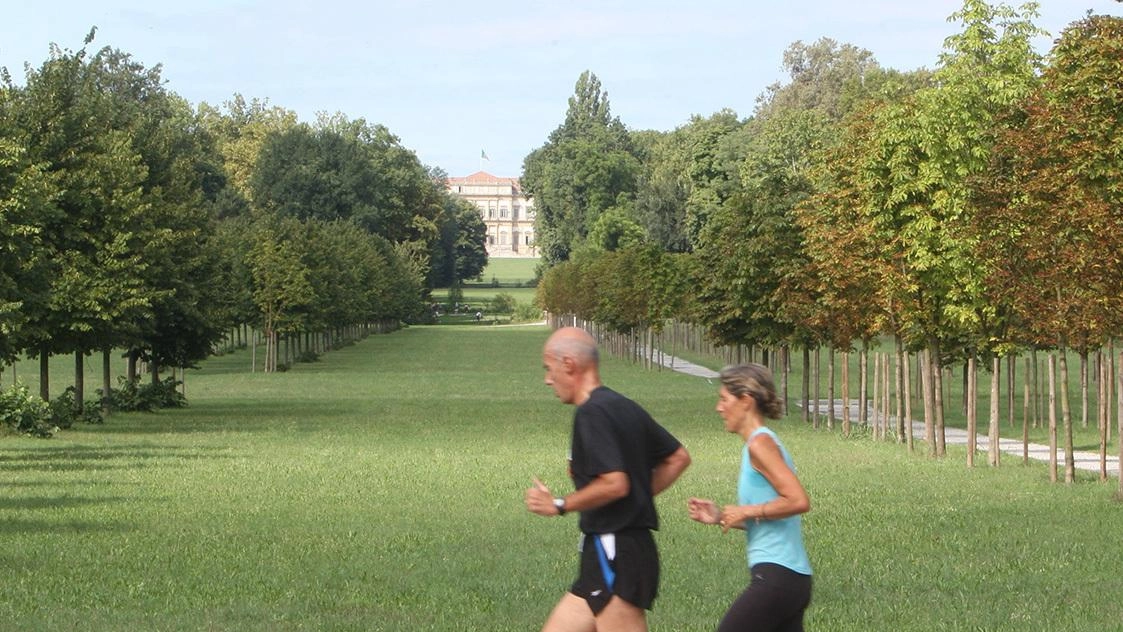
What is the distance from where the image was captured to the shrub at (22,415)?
1407 inches

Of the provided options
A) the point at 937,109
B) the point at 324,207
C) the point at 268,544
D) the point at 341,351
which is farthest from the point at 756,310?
the point at 324,207

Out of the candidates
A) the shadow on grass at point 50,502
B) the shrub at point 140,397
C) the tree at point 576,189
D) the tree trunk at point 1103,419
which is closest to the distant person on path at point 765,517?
the shadow on grass at point 50,502

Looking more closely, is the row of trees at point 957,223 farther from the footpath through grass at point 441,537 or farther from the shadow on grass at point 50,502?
the shadow on grass at point 50,502

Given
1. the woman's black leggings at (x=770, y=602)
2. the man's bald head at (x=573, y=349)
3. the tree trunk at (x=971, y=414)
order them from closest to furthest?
the woman's black leggings at (x=770, y=602) < the man's bald head at (x=573, y=349) < the tree trunk at (x=971, y=414)

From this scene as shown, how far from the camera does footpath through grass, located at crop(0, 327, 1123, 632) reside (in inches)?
536

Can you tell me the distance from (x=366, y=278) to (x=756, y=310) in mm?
72671

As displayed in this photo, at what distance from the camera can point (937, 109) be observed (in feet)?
103

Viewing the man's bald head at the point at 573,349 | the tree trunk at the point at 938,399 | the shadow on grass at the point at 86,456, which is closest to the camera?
the man's bald head at the point at 573,349

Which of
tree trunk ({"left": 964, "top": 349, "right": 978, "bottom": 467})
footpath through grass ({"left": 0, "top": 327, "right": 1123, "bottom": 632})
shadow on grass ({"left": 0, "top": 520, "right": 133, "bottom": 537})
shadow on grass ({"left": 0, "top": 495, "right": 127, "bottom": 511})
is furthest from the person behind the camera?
tree trunk ({"left": 964, "top": 349, "right": 978, "bottom": 467})

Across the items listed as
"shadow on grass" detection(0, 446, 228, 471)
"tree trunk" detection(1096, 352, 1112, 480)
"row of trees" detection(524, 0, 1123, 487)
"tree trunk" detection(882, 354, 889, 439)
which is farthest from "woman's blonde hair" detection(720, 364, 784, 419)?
"tree trunk" detection(882, 354, 889, 439)

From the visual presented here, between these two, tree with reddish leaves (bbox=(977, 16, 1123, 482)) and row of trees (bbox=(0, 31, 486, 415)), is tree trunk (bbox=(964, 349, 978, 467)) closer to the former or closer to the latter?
tree with reddish leaves (bbox=(977, 16, 1123, 482))

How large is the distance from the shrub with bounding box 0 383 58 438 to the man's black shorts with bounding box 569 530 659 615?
29.4 metres

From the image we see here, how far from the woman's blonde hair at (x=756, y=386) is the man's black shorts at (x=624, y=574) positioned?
740 mm

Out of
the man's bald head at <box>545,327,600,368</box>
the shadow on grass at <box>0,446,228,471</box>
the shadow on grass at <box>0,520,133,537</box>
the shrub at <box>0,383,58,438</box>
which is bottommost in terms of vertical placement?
the shadow on grass at <box>0,446,228,471</box>
